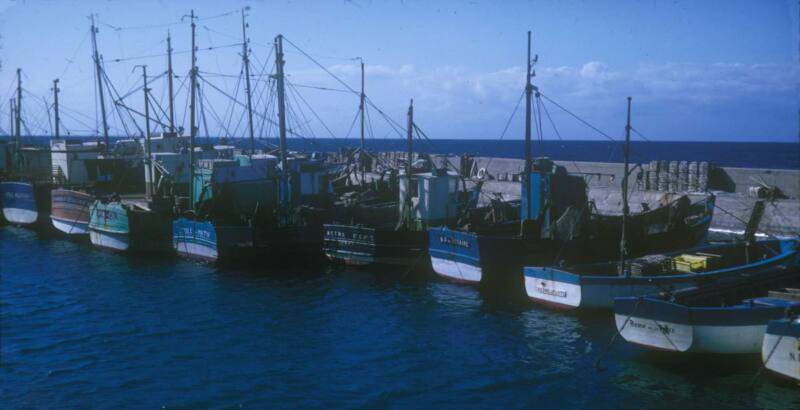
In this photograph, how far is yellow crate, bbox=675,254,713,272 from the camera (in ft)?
69.9

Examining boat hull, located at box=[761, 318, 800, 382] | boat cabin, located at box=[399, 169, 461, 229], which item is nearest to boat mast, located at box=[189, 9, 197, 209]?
boat cabin, located at box=[399, 169, 461, 229]

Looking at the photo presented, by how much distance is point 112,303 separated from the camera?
2461 centimetres

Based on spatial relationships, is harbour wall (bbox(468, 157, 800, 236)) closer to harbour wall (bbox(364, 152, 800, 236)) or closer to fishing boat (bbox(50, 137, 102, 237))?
harbour wall (bbox(364, 152, 800, 236))

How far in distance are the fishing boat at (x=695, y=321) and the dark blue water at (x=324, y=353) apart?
63 cm

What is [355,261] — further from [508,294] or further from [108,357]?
[108,357]

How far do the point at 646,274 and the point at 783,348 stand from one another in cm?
634

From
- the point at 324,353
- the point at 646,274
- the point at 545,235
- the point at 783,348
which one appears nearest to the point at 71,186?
the point at 324,353

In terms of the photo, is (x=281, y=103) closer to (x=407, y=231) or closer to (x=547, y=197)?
(x=407, y=231)

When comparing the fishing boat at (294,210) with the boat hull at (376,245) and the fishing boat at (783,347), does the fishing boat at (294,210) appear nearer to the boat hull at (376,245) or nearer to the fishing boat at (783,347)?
the boat hull at (376,245)

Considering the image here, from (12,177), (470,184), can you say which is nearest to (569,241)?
(470,184)

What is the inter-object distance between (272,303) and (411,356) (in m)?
7.60

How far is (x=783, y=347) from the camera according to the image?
589 inches

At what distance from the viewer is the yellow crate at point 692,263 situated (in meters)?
21.3

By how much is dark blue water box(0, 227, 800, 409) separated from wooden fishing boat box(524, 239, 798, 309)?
70cm
